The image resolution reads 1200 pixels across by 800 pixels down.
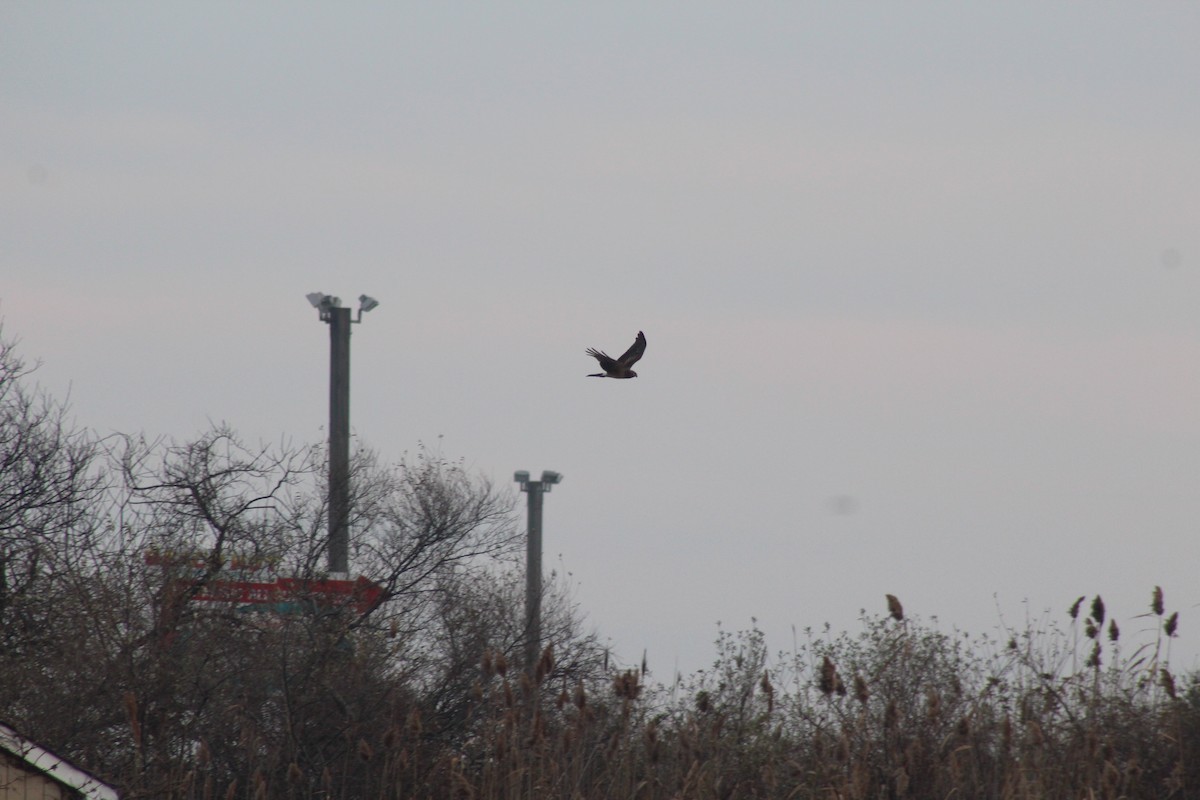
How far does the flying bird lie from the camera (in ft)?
35.0

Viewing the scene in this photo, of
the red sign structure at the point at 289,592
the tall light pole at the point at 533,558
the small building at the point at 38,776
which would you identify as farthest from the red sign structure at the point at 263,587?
the small building at the point at 38,776

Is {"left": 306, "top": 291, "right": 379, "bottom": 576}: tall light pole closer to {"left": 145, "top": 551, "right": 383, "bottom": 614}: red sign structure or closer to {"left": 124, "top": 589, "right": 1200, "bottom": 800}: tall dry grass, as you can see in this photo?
{"left": 145, "top": 551, "right": 383, "bottom": 614}: red sign structure

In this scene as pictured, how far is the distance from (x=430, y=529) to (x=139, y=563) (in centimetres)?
553

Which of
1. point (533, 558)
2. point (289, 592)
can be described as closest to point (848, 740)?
point (289, 592)

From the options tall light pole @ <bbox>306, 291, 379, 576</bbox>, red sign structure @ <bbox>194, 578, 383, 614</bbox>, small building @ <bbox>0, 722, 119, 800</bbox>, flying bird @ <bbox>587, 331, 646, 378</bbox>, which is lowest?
small building @ <bbox>0, 722, 119, 800</bbox>

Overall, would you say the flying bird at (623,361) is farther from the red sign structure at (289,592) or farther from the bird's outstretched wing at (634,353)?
the red sign structure at (289,592)

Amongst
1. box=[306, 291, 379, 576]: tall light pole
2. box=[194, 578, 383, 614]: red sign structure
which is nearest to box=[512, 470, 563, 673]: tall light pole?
box=[194, 578, 383, 614]: red sign structure

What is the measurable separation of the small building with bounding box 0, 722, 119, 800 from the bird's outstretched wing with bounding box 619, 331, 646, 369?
14.3ft

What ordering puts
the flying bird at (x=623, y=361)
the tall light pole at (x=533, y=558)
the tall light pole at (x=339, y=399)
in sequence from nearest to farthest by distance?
the flying bird at (x=623, y=361) < the tall light pole at (x=533, y=558) < the tall light pole at (x=339, y=399)

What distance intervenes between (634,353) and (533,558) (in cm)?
1224

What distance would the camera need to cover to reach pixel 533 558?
2277 centimetres

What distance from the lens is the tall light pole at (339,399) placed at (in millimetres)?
17448

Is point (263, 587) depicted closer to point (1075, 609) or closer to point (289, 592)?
point (289, 592)

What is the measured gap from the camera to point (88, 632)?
40.6ft
